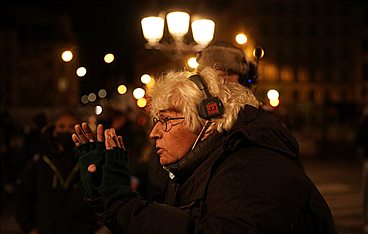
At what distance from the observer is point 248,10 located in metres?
67.5

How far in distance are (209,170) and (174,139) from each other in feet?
0.78

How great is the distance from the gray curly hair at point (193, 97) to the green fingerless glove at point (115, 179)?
0.26m

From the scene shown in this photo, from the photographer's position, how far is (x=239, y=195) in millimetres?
1760

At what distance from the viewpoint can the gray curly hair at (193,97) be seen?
2047 mm

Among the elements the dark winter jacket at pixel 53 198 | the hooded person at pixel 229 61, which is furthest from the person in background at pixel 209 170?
the dark winter jacket at pixel 53 198

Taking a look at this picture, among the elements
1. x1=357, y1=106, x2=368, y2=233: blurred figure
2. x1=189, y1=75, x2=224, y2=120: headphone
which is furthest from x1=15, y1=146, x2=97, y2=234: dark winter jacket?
x1=357, y1=106, x2=368, y2=233: blurred figure

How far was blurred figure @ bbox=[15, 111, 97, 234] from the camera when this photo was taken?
436cm

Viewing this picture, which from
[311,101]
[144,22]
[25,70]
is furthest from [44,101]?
[144,22]

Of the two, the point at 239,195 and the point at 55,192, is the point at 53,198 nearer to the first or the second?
the point at 55,192

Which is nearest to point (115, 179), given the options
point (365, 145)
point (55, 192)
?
point (55, 192)

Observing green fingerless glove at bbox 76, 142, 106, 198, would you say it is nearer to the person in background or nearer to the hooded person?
the person in background

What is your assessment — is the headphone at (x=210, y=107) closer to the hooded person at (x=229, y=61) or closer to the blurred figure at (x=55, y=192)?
the hooded person at (x=229, y=61)

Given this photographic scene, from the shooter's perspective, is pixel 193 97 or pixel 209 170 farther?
pixel 193 97

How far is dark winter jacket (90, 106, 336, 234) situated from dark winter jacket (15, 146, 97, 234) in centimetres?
245
